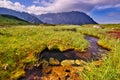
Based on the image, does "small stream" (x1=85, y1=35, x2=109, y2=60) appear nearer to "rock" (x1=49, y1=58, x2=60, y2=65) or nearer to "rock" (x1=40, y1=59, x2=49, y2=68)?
"rock" (x1=49, y1=58, x2=60, y2=65)

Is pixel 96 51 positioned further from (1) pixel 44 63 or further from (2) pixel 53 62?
(1) pixel 44 63

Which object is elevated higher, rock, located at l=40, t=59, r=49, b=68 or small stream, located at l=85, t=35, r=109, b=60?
rock, located at l=40, t=59, r=49, b=68

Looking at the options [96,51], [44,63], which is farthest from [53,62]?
[96,51]

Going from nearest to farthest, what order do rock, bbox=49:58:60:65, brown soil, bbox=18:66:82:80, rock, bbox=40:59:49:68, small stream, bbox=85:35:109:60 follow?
brown soil, bbox=18:66:82:80 < rock, bbox=40:59:49:68 < rock, bbox=49:58:60:65 < small stream, bbox=85:35:109:60

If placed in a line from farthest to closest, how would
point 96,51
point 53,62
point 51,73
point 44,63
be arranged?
point 96,51
point 53,62
point 44,63
point 51,73

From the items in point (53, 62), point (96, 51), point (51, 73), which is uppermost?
point (53, 62)

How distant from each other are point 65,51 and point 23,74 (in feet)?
26.0

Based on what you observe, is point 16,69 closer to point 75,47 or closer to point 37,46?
point 37,46

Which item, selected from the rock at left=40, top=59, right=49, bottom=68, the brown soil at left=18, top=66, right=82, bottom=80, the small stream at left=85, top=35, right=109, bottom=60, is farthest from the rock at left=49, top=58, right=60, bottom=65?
the small stream at left=85, top=35, right=109, bottom=60

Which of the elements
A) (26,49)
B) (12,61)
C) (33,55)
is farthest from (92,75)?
(26,49)

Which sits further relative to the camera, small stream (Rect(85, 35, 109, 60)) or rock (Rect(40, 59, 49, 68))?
small stream (Rect(85, 35, 109, 60))

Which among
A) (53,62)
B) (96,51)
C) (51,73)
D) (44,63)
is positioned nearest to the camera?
(51,73)

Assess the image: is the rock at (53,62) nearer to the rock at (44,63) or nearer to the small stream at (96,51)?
the rock at (44,63)

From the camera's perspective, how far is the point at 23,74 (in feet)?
44.7
